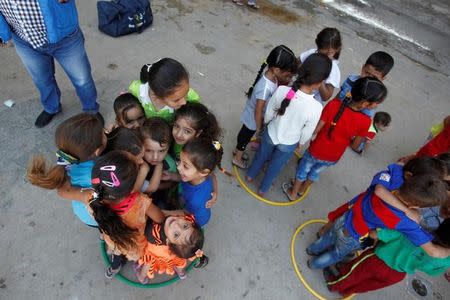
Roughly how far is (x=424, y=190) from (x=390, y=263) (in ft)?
1.99

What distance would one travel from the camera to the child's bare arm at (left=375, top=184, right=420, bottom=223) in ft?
6.32

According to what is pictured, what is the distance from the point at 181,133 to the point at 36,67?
171 cm

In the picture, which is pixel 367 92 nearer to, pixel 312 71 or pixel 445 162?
pixel 312 71

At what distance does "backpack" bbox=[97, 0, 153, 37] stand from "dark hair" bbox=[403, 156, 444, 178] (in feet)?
13.3

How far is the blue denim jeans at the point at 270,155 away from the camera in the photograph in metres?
2.75

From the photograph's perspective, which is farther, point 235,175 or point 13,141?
point 235,175

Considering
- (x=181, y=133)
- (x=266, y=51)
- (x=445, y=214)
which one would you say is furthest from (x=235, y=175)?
(x=266, y=51)

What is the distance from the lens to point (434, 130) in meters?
3.25

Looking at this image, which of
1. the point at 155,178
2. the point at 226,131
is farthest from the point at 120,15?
the point at 155,178

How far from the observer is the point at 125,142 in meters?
1.96

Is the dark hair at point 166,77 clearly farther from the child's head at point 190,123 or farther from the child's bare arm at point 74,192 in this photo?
the child's bare arm at point 74,192

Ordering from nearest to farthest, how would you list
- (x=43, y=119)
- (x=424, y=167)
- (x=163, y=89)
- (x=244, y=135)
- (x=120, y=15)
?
(x=424, y=167)
(x=163, y=89)
(x=244, y=135)
(x=43, y=119)
(x=120, y=15)

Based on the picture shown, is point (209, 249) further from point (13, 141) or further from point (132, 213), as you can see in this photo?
point (13, 141)

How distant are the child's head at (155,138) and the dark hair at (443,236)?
1.86 meters
